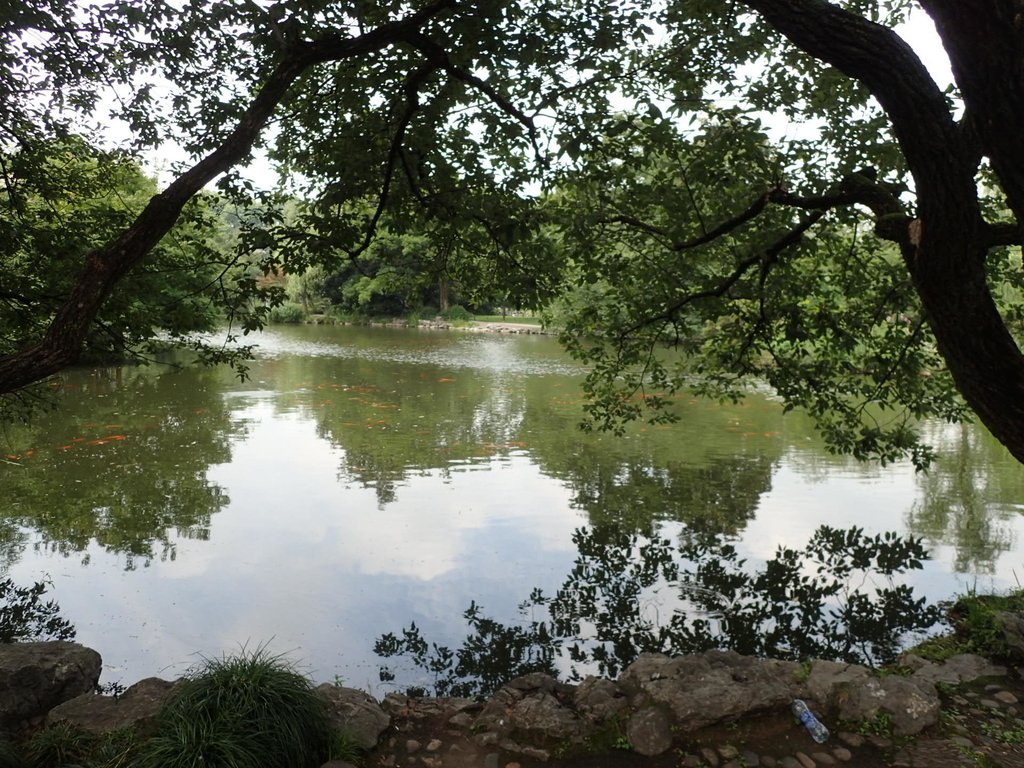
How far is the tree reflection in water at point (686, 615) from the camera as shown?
4.97 meters

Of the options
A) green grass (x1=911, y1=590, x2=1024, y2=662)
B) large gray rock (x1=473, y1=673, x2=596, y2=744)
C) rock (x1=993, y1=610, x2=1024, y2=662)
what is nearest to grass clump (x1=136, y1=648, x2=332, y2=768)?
large gray rock (x1=473, y1=673, x2=596, y2=744)

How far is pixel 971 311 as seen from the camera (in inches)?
102

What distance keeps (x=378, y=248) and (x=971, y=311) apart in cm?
448

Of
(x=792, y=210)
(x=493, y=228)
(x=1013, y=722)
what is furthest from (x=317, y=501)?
(x=1013, y=722)

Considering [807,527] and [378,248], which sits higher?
[378,248]

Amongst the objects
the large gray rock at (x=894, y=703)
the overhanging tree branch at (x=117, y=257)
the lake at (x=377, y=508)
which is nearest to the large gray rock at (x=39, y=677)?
the lake at (x=377, y=508)

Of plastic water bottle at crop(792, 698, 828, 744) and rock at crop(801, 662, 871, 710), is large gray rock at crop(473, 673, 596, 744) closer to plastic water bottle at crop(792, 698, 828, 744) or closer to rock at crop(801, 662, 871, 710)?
plastic water bottle at crop(792, 698, 828, 744)

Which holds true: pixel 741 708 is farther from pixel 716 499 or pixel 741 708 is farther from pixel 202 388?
pixel 202 388

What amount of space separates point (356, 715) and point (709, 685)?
186cm

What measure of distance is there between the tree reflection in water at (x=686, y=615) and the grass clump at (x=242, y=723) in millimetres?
1383

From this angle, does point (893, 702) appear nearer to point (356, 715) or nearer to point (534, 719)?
point (534, 719)

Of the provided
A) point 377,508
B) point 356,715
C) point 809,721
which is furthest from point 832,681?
point 377,508

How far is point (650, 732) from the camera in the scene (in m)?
3.46

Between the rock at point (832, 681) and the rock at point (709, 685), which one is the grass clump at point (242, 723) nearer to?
the rock at point (709, 685)
